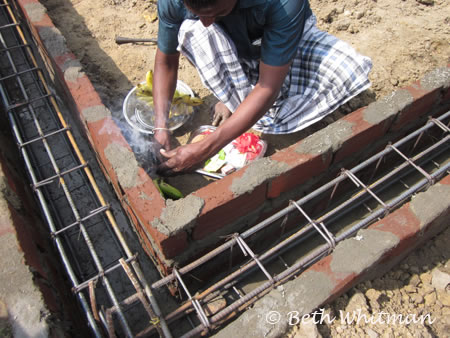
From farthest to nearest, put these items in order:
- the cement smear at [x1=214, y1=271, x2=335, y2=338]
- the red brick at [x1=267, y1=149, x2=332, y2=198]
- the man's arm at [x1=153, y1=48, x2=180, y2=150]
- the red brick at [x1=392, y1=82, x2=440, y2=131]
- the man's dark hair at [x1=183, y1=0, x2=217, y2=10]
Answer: the man's arm at [x1=153, y1=48, x2=180, y2=150]
the red brick at [x1=392, y1=82, x2=440, y2=131]
the red brick at [x1=267, y1=149, x2=332, y2=198]
the man's dark hair at [x1=183, y1=0, x2=217, y2=10]
the cement smear at [x1=214, y1=271, x2=335, y2=338]

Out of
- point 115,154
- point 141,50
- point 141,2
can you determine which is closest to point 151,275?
point 115,154

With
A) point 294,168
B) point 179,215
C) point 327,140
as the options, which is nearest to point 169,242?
point 179,215

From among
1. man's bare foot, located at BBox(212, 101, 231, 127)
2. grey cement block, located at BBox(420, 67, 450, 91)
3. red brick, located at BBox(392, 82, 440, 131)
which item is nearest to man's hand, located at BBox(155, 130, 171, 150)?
man's bare foot, located at BBox(212, 101, 231, 127)

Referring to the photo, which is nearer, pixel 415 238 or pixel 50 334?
pixel 50 334

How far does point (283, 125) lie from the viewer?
111 inches

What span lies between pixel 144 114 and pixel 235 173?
1391 millimetres

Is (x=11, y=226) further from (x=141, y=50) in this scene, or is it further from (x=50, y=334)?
(x=141, y=50)

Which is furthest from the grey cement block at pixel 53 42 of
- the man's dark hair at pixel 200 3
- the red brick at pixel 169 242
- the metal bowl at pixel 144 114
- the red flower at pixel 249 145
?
the red brick at pixel 169 242

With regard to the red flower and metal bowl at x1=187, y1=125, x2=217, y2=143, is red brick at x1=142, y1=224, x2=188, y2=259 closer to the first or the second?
the red flower

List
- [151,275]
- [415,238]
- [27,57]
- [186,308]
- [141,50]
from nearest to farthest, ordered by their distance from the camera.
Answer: [186,308] < [415,238] < [151,275] < [27,57] < [141,50]

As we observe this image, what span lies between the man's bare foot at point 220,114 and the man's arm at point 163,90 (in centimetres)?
51

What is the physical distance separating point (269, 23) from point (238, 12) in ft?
0.79

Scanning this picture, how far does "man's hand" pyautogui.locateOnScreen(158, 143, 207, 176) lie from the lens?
230 cm

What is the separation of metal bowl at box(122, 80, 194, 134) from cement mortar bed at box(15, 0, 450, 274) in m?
0.60
